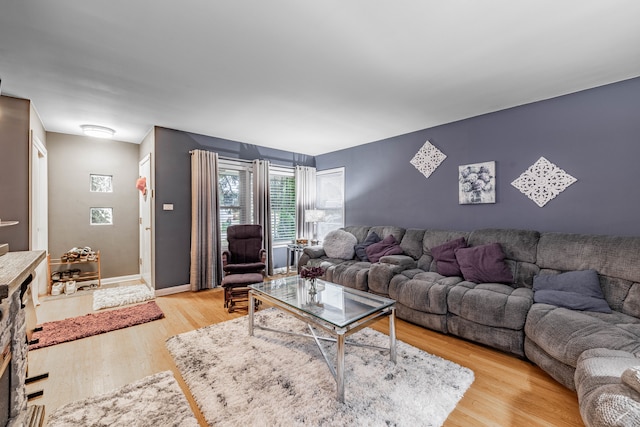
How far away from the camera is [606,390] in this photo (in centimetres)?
130

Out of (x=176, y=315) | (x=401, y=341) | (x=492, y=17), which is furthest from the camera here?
(x=176, y=315)

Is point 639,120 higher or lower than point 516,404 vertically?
higher

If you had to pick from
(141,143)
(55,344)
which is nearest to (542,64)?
(55,344)

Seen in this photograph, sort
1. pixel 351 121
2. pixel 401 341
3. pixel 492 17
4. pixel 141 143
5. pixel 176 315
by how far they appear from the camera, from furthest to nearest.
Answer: pixel 141 143 → pixel 351 121 → pixel 176 315 → pixel 401 341 → pixel 492 17

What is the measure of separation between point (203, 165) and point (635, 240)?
5.03 m

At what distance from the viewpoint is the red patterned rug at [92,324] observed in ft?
8.66

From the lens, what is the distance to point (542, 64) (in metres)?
2.33

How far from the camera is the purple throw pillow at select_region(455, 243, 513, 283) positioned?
2869 mm

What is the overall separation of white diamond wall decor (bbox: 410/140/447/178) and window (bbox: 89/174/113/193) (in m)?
5.15

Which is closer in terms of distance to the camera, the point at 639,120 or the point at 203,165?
the point at 639,120

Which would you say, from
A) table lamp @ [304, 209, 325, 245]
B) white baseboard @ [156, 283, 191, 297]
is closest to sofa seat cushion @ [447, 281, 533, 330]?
table lamp @ [304, 209, 325, 245]

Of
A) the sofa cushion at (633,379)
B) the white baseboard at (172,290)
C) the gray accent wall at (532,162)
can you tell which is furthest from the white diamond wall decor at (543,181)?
the white baseboard at (172,290)

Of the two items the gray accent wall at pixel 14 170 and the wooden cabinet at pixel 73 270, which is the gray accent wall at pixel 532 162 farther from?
the wooden cabinet at pixel 73 270

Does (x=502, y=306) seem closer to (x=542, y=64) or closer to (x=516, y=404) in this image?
(x=516, y=404)
